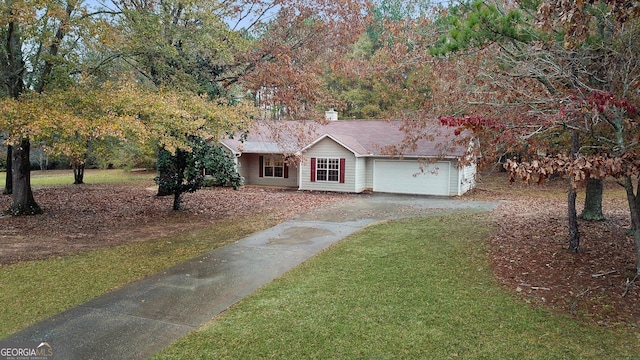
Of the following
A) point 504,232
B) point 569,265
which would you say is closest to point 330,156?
point 504,232

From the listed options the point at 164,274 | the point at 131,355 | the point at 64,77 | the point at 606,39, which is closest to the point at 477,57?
the point at 606,39

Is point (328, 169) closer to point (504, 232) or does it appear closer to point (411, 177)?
point (411, 177)

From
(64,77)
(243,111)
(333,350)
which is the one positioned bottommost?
(333,350)

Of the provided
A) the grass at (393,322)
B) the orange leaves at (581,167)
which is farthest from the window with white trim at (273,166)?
the orange leaves at (581,167)

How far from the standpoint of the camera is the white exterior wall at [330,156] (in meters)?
20.4

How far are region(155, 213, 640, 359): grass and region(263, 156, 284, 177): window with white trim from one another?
16.1m

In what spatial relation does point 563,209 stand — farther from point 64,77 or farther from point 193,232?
point 64,77

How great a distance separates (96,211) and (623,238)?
15.5 m

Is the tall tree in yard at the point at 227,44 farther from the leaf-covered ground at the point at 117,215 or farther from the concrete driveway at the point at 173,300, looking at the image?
the concrete driveway at the point at 173,300

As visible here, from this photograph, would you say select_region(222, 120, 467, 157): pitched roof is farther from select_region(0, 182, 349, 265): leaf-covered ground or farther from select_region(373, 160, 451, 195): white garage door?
select_region(0, 182, 349, 265): leaf-covered ground

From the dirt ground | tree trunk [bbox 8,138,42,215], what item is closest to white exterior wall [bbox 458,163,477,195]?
the dirt ground

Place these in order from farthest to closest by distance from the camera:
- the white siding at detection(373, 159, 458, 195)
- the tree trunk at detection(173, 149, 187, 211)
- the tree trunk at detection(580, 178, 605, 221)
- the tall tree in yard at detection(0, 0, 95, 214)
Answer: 1. the white siding at detection(373, 159, 458, 195)
2. the tree trunk at detection(173, 149, 187, 211)
3. the tree trunk at detection(580, 178, 605, 221)
4. the tall tree in yard at detection(0, 0, 95, 214)

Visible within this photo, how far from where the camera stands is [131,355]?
413 cm

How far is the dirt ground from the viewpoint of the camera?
590 cm
